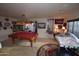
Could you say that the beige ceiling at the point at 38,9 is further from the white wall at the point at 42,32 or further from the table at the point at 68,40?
the table at the point at 68,40

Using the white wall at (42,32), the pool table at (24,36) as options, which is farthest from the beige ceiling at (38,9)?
the pool table at (24,36)

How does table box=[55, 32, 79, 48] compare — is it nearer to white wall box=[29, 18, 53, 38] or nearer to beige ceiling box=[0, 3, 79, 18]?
white wall box=[29, 18, 53, 38]

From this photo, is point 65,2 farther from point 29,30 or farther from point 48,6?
point 29,30

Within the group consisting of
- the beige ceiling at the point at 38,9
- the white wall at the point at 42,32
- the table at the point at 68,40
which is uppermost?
the beige ceiling at the point at 38,9

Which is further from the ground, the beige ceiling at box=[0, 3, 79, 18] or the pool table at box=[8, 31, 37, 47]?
the beige ceiling at box=[0, 3, 79, 18]

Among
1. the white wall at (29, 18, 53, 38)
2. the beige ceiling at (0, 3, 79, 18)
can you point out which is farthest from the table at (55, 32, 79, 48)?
the beige ceiling at (0, 3, 79, 18)

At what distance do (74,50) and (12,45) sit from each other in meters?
0.83

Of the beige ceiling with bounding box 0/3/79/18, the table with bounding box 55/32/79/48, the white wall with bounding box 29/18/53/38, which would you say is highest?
the beige ceiling with bounding box 0/3/79/18

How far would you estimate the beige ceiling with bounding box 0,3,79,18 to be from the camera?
193cm

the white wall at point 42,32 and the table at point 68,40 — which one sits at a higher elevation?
the white wall at point 42,32

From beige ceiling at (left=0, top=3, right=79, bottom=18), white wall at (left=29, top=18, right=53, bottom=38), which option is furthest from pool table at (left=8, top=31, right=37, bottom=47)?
beige ceiling at (left=0, top=3, right=79, bottom=18)

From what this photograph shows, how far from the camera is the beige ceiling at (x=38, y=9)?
1926mm

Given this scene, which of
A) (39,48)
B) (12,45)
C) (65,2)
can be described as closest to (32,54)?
(39,48)

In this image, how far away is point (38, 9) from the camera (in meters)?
1.94
